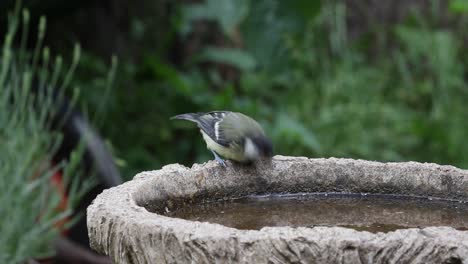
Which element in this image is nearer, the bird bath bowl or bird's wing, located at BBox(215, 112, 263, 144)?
the bird bath bowl

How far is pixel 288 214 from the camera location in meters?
2.61

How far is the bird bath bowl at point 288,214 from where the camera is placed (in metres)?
1.89

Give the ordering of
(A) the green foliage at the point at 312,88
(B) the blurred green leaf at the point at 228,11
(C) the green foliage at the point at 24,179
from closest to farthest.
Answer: (C) the green foliage at the point at 24,179 → (B) the blurred green leaf at the point at 228,11 → (A) the green foliage at the point at 312,88

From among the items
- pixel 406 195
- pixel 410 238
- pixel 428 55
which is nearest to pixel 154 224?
pixel 410 238

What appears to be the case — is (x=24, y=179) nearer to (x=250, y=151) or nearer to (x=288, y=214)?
(x=250, y=151)

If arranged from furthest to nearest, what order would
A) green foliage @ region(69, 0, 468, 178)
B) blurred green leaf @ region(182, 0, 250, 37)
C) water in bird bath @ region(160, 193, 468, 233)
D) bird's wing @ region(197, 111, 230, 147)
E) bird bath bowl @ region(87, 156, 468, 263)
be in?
green foliage @ region(69, 0, 468, 178)
blurred green leaf @ region(182, 0, 250, 37)
bird's wing @ region(197, 111, 230, 147)
water in bird bath @ region(160, 193, 468, 233)
bird bath bowl @ region(87, 156, 468, 263)

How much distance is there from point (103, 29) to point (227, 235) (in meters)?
5.22

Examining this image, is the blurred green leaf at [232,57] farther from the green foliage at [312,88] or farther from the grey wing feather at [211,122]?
the grey wing feather at [211,122]

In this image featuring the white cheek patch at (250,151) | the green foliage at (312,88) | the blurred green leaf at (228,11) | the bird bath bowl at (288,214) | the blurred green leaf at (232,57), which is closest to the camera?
the bird bath bowl at (288,214)

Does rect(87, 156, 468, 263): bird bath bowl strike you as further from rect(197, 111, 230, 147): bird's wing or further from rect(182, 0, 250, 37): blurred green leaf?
rect(182, 0, 250, 37): blurred green leaf

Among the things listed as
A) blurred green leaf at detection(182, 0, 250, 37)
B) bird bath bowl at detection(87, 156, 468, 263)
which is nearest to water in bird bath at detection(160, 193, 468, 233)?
bird bath bowl at detection(87, 156, 468, 263)

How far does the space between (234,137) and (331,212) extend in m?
0.53

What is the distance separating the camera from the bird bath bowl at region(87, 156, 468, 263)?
1890 mm

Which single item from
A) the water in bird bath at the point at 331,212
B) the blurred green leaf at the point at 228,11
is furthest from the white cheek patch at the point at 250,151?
the blurred green leaf at the point at 228,11
